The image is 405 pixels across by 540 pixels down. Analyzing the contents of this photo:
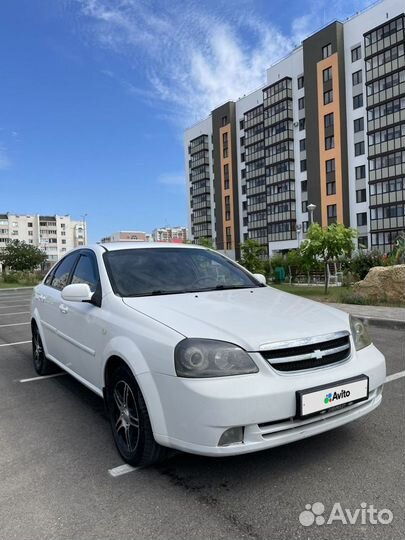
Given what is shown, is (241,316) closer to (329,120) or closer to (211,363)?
(211,363)

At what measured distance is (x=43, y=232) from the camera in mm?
129500

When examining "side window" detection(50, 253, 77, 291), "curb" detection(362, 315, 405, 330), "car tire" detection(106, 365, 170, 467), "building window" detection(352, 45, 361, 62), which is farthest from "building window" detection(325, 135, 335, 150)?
"car tire" detection(106, 365, 170, 467)

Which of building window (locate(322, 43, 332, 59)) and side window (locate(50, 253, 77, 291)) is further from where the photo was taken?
building window (locate(322, 43, 332, 59))

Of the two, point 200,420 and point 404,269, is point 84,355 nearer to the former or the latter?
point 200,420

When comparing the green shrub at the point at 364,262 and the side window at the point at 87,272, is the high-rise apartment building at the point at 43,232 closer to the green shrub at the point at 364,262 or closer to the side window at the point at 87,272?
the green shrub at the point at 364,262

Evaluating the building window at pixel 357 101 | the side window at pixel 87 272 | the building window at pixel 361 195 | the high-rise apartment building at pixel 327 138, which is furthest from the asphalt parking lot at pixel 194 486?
the building window at pixel 357 101

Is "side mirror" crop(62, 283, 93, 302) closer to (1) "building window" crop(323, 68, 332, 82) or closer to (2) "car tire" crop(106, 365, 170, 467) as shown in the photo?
(2) "car tire" crop(106, 365, 170, 467)

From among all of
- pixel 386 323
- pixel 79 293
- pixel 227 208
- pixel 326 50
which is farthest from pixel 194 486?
pixel 227 208

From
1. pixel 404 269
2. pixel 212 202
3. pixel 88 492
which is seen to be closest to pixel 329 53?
pixel 212 202

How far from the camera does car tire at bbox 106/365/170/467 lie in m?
2.70

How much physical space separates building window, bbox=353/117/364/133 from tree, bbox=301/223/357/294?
3014cm

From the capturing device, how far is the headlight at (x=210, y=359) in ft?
8.00

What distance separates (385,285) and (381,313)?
2721mm

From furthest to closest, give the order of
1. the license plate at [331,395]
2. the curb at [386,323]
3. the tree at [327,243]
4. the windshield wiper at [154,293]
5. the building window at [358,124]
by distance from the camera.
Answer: the building window at [358,124] → the tree at [327,243] → the curb at [386,323] → the windshield wiper at [154,293] → the license plate at [331,395]
